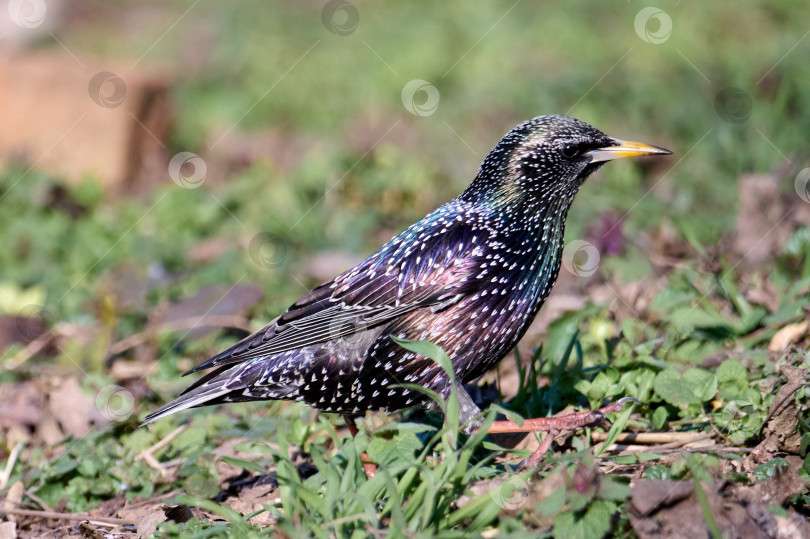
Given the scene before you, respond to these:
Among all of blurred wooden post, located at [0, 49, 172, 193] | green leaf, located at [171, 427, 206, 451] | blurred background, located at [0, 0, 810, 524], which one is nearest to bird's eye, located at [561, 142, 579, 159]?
blurred background, located at [0, 0, 810, 524]

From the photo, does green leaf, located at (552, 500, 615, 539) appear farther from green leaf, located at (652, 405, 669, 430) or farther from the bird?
green leaf, located at (652, 405, 669, 430)

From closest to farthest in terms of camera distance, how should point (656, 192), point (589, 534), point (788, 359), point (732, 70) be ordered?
point (589, 534), point (788, 359), point (656, 192), point (732, 70)

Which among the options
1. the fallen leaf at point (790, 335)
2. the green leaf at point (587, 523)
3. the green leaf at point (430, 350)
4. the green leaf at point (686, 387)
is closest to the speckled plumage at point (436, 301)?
the green leaf at point (430, 350)

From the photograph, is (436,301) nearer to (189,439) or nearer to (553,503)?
(553,503)

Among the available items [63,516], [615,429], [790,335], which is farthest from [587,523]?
[63,516]

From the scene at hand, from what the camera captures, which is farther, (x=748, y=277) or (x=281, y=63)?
(x=281, y=63)

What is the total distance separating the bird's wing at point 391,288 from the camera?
139 inches

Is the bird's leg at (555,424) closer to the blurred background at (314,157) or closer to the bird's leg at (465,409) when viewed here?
the bird's leg at (465,409)

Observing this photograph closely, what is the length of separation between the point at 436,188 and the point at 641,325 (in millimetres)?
2425

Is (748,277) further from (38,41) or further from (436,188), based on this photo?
(38,41)

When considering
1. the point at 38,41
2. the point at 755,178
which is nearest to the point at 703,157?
the point at 755,178

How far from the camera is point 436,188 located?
667 cm

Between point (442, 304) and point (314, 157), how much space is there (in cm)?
369

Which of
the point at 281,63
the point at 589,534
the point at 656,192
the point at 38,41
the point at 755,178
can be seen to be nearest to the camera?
the point at 589,534
